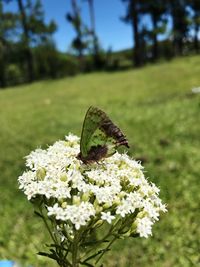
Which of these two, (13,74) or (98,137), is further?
(13,74)

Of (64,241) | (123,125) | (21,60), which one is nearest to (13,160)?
(123,125)

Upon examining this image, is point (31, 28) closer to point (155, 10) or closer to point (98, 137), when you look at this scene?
point (155, 10)

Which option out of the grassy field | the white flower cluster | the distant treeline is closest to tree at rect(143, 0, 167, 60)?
the distant treeline

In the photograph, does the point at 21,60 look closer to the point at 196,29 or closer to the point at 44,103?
the point at 196,29

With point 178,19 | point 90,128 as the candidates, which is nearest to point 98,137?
point 90,128

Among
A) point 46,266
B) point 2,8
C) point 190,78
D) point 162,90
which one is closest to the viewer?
point 46,266

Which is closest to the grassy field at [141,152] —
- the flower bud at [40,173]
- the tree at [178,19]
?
the flower bud at [40,173]

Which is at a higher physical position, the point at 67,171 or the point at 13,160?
the point at 67,171
